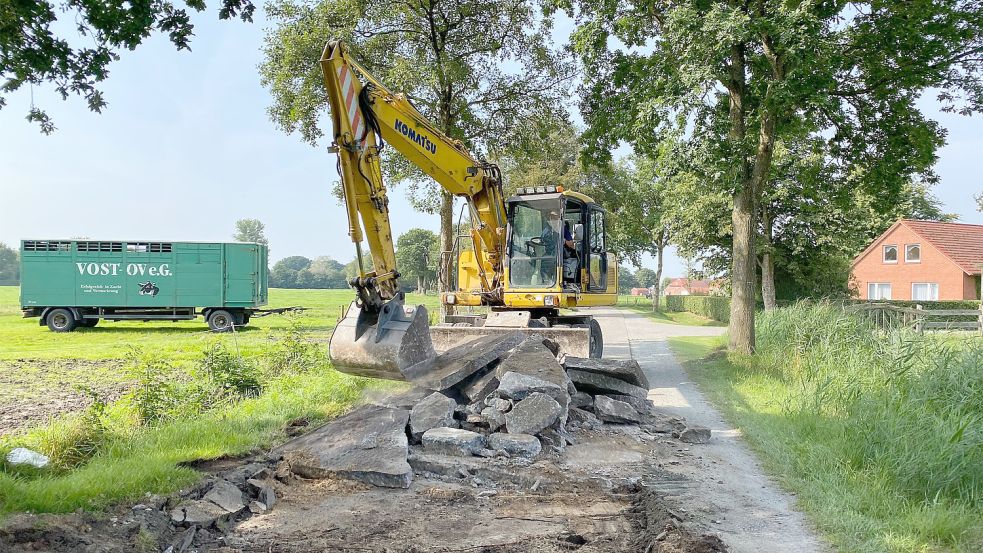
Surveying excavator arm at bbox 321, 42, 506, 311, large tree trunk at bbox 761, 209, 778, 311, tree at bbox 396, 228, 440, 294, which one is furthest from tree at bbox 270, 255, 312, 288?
excavator arm at bbox 321, 42, 506, 311

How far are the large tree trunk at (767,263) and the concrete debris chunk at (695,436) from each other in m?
22.6

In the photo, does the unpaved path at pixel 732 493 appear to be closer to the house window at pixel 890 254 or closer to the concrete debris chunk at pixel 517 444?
the concrete debris chunk at pixel 517 444

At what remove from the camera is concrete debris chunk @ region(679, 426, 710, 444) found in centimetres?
762

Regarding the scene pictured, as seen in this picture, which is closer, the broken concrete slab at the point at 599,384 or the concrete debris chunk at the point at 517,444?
the concrete debris chunk at the point at 517,444

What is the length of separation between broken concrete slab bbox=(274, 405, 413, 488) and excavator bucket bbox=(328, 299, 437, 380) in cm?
50

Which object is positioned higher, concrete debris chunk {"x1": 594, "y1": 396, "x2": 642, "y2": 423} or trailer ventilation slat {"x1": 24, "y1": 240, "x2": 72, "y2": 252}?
trailer ventilation slat {"x1": 24, "y1": 240, "x2": 72, "y2": 252}

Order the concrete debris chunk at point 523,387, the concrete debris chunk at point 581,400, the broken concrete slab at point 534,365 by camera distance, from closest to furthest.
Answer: the concrete debris chunk at point 523,387
the broken concrete slab at point 534,365
the concrete debris chunk at point 581,400

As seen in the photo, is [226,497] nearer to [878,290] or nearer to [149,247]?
[149,247]

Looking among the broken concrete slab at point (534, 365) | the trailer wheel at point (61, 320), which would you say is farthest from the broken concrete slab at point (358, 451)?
the trailer wheel at point (61, 320)

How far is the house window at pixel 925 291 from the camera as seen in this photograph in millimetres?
39344

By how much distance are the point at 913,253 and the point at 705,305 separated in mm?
14509

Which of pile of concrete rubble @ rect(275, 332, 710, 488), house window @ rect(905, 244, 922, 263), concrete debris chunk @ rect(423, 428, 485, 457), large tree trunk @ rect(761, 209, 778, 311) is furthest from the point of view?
house window @ rect(905, 244, 922, 263)

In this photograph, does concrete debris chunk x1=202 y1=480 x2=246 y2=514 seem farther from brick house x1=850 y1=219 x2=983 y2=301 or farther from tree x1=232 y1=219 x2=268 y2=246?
tree x1=232 y1=219 x2=268 y2=246

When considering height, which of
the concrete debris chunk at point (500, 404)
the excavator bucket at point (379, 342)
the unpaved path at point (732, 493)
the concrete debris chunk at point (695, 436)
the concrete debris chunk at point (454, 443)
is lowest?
the unpaved path at point (732, 493)
